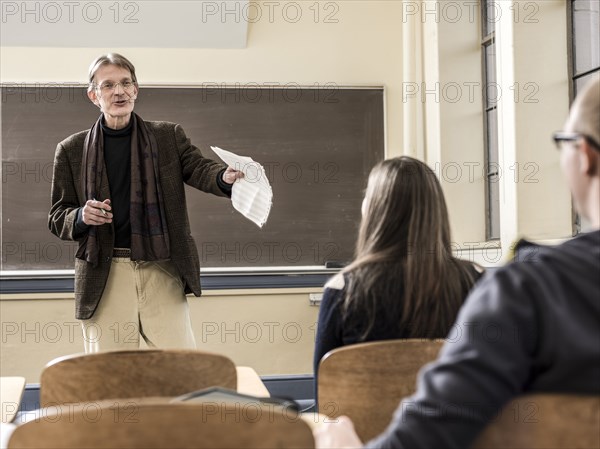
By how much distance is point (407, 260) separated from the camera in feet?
6.00

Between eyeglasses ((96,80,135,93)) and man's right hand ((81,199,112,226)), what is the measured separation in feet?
1.47

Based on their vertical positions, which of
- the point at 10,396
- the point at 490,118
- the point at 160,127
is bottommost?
the point at 10,396

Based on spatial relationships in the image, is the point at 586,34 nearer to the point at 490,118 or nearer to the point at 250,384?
the point at 490,118

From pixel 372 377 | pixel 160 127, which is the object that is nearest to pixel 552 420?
pixel 372 377

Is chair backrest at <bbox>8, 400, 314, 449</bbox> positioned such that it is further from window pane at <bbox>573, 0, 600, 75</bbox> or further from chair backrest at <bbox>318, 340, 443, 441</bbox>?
window pane at <bbox>573, 0, 600, 75</bbox>

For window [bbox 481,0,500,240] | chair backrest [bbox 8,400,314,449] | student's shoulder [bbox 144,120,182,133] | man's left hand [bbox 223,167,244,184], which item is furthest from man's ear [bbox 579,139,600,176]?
window [bbox 481,0,500,240]

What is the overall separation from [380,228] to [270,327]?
3158mm

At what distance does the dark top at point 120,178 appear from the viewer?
301 centimetres

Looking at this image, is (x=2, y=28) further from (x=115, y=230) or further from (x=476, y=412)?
(x=476, y=412)

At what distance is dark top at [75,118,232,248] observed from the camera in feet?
9.86

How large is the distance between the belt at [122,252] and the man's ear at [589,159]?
7.41 ft

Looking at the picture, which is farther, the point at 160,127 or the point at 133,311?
the point at 160,127

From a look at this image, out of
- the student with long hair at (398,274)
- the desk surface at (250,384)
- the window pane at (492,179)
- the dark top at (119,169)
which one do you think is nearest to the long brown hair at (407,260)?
the student with long hair at (398,274)

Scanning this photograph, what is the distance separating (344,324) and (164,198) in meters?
1.47
